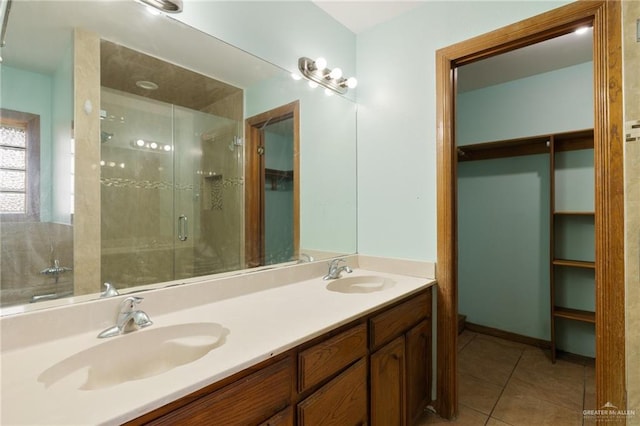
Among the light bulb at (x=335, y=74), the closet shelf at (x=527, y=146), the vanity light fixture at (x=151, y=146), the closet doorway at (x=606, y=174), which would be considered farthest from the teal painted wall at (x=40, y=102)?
the closet shelf at (x=527, y=146)

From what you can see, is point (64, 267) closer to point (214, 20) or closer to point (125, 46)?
point (125, 46)

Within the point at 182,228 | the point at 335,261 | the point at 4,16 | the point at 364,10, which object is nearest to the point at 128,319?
the point at 182,228

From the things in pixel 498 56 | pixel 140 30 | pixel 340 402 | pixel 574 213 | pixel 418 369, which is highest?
pixel 498 56

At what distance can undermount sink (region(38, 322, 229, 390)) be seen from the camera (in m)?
0.79

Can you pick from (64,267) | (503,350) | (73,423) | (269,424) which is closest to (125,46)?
(64,267)

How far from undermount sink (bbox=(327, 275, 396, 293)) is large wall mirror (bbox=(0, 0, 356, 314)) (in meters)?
0.26

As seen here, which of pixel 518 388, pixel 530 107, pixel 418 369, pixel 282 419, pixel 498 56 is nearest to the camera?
pixel 282 419

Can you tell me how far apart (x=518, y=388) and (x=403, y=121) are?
6.36ft

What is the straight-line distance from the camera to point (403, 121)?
1.91 metres

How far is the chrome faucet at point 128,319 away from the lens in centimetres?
95

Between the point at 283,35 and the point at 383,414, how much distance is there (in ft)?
6.57

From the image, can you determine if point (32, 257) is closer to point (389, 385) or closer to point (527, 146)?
point (389, 385)

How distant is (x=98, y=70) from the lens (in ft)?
3.59

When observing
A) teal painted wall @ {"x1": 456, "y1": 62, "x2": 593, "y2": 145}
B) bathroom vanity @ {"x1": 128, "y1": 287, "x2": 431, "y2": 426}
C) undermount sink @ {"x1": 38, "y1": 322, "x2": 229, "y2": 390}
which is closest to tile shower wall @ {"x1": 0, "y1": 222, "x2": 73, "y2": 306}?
undermount sink @ {"x1": 38, "y1": 322, "x2": 229, "y2": 390}
